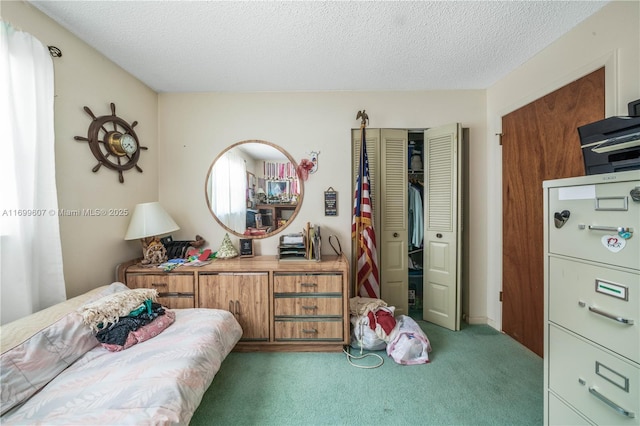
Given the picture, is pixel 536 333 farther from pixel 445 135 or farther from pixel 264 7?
pixel 264 7

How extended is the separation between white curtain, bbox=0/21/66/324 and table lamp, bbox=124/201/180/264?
0.54 meters

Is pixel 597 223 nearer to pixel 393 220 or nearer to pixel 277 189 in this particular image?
pixel 393 220

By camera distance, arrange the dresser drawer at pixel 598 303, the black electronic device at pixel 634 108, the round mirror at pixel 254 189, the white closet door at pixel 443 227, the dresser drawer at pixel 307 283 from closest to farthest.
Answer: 1. the dresser drawer at pixel 598 303
2. the black electronic device at pixel 634 108
3. the dresser drawer at pixel 307 283
4. the white closet door at pixel 443 227
5. the round mirror at pixel 254 189

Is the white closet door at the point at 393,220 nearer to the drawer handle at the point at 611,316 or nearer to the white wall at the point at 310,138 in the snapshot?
the white wall at the point at 310,138

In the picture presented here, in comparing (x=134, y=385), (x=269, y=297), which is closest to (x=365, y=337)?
(x=269, y=297)

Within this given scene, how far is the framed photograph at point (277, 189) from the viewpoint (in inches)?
96.3

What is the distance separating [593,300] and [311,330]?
1.70 metres

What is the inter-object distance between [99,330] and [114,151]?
1.41m

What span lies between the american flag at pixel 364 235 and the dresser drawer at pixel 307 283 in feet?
1.59

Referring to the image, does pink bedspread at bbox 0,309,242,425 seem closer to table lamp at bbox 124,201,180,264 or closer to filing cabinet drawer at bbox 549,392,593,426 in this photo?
table lamp at bbox 124,201,180,264

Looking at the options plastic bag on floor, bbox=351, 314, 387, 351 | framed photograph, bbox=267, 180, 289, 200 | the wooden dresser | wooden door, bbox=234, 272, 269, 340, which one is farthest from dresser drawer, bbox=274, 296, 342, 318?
framed photograph, bbox=267, 180, 289, 200

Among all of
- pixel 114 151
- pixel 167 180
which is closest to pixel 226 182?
pixel 167 180

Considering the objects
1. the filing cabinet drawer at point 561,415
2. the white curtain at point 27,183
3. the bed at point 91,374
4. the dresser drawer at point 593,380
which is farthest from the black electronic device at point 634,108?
the white curtain at point 27,183

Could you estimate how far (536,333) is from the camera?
1926mm
